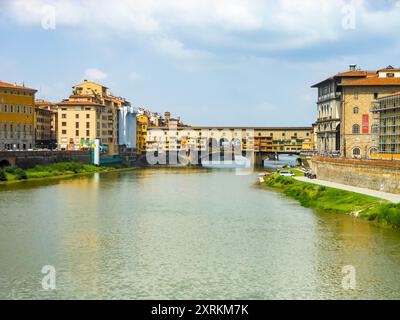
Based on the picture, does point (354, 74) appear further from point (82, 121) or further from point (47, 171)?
point (82, 121)

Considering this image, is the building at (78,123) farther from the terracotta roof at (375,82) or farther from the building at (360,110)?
the terracotta roof at (375,82)

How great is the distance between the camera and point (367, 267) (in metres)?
26.1

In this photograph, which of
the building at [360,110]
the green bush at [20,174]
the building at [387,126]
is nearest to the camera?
the building at [387,126]

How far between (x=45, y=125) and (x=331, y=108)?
58.9 m

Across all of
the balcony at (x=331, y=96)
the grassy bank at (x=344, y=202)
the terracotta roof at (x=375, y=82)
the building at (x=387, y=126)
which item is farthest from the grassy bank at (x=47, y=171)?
the building at (x=387, y=126)

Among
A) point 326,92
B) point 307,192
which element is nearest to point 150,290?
point 307,192

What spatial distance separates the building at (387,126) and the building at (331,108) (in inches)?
476

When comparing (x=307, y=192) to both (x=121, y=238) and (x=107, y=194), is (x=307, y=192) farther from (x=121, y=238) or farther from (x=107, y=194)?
(x=121, y=238)

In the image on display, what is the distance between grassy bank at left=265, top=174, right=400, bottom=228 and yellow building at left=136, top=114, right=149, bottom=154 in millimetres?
74788

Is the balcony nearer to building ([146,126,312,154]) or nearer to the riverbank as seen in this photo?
building ([146,126,312,154])

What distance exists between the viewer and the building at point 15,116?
89.4 meters

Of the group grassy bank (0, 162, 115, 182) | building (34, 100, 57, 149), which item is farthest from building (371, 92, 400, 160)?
building (34, 100, 57, 149)

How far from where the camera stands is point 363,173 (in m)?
52.7
